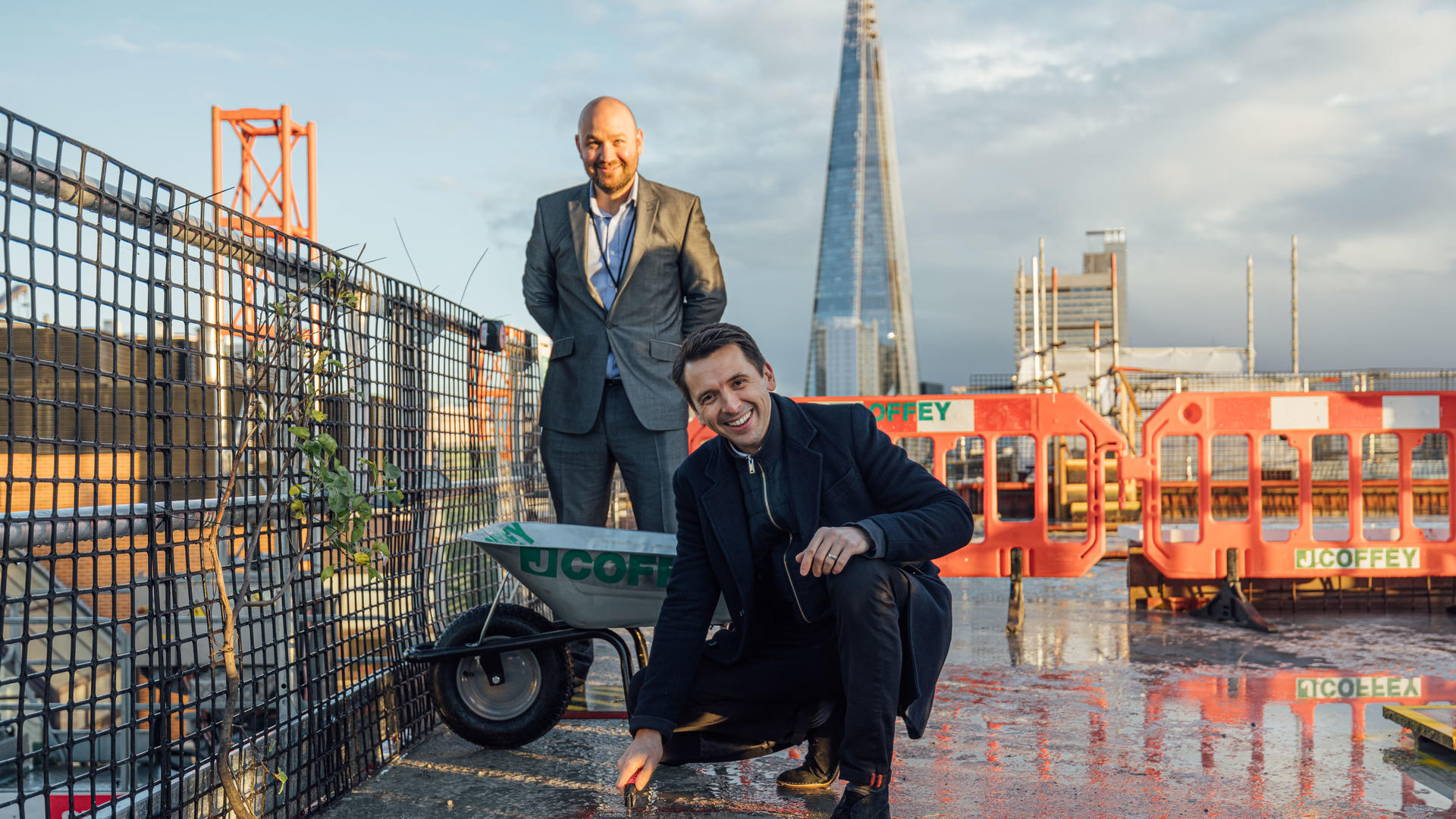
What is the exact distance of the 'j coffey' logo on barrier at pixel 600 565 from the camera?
3.39 meters

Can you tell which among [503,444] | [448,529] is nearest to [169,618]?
[448,529]

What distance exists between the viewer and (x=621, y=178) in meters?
4.11

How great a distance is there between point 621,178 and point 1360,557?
18.1 ft

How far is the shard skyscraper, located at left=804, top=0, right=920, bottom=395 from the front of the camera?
162 meters

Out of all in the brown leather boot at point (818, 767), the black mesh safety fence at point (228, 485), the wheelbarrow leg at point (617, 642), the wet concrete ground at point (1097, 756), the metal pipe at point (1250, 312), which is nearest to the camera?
the black mesh safety fence at point (228, 485)

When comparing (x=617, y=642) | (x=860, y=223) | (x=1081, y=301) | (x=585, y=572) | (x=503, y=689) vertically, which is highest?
(x=860, y=223)

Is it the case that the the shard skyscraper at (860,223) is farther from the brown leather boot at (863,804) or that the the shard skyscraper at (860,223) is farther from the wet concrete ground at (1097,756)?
the brown leather boot at (863,804)

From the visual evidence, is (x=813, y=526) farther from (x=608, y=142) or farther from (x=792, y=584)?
(x=608, y=142)

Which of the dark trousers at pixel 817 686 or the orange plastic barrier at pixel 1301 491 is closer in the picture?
the dark trousers at pixel 817 686

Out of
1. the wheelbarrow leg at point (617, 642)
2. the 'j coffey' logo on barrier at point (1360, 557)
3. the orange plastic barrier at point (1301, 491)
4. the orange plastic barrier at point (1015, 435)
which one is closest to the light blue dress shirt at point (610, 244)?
the wheelbarrow leg at point (617, 642)

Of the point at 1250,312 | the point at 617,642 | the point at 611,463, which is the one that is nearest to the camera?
the point at 617,642

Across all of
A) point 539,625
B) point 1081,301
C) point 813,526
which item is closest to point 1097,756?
point 813,526

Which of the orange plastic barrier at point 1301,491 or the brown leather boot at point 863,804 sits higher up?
the orange plastic barrier at point 1301,491

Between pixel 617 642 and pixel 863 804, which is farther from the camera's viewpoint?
pixel 617 642
